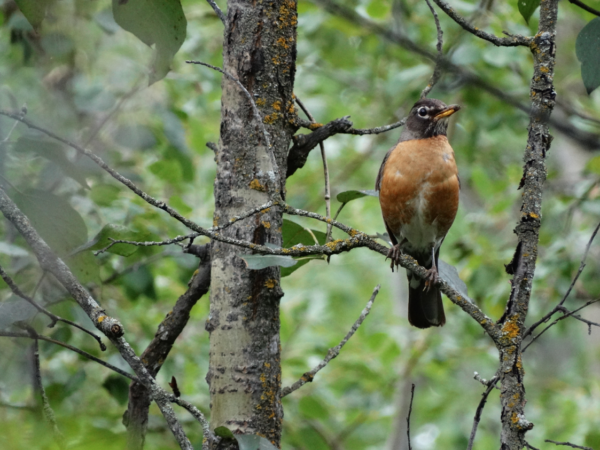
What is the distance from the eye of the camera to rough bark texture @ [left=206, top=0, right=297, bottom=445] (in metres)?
1.84

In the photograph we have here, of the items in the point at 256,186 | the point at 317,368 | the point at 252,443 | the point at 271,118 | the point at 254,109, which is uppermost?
the point at 271,118

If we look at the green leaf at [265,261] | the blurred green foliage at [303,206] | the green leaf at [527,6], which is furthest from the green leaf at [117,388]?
the green leaf at [527,6]

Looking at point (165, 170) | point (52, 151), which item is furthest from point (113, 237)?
point (165, 170)

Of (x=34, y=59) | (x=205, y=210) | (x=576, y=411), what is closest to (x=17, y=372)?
(x=34, y=59)

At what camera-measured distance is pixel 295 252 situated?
172 centimetres

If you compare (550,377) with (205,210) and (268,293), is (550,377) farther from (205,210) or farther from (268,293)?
(268,293)

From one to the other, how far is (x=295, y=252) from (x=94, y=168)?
929 millimetres

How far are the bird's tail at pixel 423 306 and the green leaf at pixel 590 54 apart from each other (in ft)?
5.87

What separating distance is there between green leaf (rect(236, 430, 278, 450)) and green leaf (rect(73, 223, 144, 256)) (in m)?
0.73

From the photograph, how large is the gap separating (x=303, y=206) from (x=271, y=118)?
253 centimetres

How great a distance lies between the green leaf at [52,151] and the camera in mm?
1811

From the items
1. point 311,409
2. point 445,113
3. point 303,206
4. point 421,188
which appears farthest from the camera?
point 303,206

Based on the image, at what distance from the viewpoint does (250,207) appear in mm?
1924

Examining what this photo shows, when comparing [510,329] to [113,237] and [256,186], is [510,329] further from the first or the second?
[113,237]
